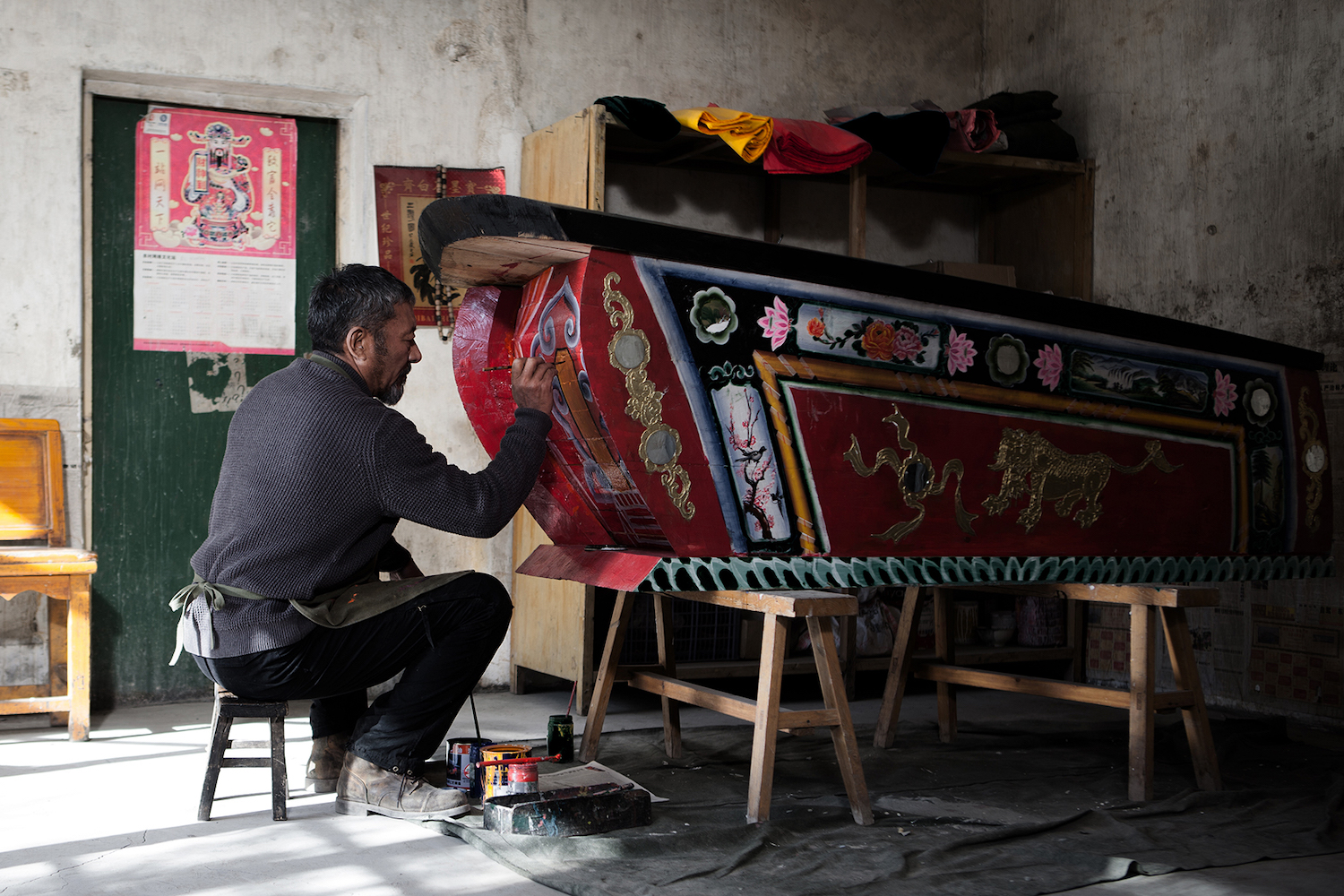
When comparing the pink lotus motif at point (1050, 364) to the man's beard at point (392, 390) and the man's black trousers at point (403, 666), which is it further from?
the man's beard at point (392, 390)

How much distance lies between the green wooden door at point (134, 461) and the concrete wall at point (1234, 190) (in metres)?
3.67

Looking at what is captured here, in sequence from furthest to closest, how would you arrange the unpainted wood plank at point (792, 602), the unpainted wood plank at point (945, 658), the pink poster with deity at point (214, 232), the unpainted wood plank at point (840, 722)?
the pink poster with deity at point (214, 232) < the unpainted wood plank at point (945, 658) < the unpainted wood plank at point (840, 722) < the unpainted wood plank at point (792, 602)

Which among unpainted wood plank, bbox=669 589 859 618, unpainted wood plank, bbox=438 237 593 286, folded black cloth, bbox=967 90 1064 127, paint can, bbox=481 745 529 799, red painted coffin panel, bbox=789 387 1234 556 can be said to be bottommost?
paint can, bbox=481 745 529 799

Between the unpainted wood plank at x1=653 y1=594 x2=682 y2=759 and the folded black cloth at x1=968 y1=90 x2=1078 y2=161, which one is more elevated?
the folded black cloth at x1=968 y1=90 x2=1078 y2=161

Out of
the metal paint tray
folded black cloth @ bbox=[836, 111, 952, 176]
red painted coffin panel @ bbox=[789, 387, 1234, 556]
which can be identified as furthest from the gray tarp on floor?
folded black cloth @ bbox=[836, 111, 952, 176]

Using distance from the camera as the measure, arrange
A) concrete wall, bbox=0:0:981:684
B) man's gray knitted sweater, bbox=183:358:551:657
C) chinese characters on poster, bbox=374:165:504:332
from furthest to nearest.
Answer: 1. chinese characters on poster, bbox=374:165:504:332
2. concrete wall, bbox=0:0:981:684
3. man's gray knitted sweater, bbox=183:358:551:657

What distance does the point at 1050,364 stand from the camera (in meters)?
3.21

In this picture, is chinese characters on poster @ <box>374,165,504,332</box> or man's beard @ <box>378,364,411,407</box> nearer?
man's beard @ <box>378,364,411,407</box>

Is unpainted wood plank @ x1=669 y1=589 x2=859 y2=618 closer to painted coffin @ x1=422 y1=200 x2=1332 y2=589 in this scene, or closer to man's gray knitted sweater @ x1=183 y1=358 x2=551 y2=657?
painted coffin @ x1=422 y1=200 x2=1332 y2=589

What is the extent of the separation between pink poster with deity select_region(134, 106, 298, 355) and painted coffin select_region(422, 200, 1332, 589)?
1652 millimetres

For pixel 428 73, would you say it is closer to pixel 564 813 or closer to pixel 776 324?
pixel 776 324

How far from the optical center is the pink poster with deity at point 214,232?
14.4ft

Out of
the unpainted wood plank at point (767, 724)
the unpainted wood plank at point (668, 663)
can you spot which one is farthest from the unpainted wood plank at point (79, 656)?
the unpainted wood plank at point (767, 724)

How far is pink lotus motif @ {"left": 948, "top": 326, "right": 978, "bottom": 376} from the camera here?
306 cm
